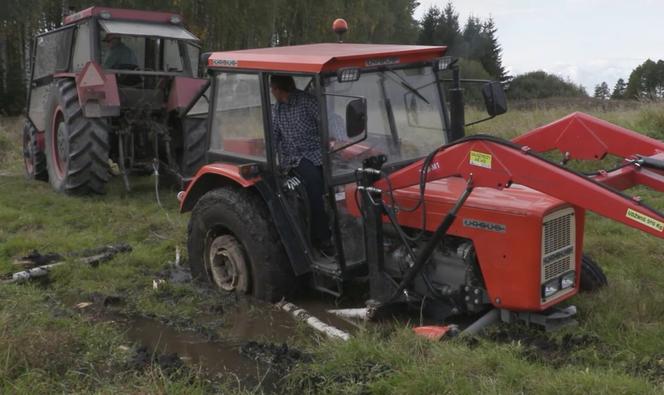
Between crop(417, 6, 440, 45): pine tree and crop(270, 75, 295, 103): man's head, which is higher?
crop(417, 6, 440, 45): pine tree

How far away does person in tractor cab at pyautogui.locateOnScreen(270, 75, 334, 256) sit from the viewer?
4.73m

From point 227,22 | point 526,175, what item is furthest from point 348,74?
point 227,22

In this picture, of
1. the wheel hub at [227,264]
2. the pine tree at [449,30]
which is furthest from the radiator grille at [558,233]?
the pine tree at [449,30]

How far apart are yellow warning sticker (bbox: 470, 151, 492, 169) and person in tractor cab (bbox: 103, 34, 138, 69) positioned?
622 centimetres

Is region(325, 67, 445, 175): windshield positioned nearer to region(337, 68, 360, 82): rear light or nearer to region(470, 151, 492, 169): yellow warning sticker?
region(337, 68, 360, 82): rear light

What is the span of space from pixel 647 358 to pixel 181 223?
494 centimetres

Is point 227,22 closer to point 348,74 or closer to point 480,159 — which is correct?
point 348,74

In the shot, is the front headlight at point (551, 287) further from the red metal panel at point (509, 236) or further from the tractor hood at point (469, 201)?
the tractor hood at point (469, 201)

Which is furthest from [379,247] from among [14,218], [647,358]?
[14,218]

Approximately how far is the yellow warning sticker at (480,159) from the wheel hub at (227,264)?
199 centimetres

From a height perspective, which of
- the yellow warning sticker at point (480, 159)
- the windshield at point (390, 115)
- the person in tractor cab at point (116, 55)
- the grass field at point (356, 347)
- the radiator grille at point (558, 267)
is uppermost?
the person in tractor cab at point (116, 55)

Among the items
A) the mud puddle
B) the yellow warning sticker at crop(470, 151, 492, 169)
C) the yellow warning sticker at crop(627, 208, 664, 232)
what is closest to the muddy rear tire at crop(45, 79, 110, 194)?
the mud puddle

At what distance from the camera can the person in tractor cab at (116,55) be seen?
883 centimetres

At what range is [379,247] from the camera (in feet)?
14.5
